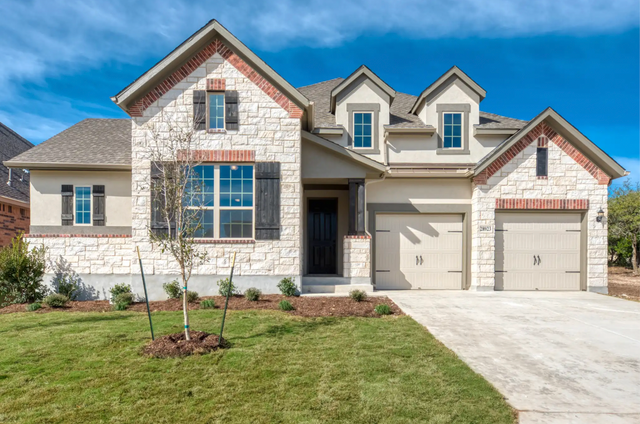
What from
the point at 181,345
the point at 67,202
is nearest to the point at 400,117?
the point at 181,345

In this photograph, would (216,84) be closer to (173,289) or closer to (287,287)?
(173,289)

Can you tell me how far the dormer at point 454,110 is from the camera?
12641 mm

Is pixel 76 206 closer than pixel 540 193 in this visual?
No

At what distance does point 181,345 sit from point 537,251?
35.2ft

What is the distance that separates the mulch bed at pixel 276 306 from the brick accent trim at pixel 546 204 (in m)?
4.99

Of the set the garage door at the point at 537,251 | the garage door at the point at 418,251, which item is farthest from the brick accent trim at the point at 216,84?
the garage door at the point at 537,251

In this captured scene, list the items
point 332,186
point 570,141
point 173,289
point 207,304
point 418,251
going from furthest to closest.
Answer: point 332,186 → point 418,251 → point 570,141 → point 173,289 → point 207,304

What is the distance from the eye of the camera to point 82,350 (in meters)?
5.34

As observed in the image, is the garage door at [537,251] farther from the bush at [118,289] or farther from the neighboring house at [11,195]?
the neighboring house at [11,195]

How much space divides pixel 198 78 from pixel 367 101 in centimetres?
577

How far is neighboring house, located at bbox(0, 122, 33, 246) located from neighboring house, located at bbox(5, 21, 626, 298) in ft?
15.2

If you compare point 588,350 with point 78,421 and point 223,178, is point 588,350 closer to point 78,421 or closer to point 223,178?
point 78,421

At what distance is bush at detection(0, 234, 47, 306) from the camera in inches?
366

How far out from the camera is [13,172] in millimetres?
16594
